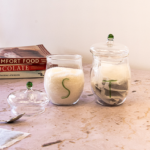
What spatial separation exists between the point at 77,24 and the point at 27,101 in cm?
79

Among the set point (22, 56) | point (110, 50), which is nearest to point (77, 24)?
point (22, 56)

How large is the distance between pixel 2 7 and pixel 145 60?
3.42 ft

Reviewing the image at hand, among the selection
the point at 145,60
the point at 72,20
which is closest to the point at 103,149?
the point at 145,60

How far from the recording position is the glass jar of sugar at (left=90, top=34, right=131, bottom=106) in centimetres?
68

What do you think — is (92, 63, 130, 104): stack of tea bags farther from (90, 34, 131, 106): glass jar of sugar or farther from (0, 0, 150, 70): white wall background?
(0, 0, 150, 70): white wall background

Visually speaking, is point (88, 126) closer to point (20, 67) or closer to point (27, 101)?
point (27, 101)

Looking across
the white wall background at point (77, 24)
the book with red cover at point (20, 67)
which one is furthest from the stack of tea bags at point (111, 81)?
the white wall background at point (77, 24)

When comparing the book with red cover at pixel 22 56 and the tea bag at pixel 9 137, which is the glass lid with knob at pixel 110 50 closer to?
the tea bag at pixel 9 137

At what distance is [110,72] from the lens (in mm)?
680

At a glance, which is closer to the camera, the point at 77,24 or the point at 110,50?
the point at 110,50

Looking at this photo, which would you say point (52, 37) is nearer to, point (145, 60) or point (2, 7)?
point (2, 7)

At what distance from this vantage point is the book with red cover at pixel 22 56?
1.06 meters

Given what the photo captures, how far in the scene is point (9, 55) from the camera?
3.65 feet

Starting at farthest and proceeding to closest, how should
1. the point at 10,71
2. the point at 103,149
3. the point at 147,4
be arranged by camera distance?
the point at 147,4, the point at 10,71, the point at 103,149
